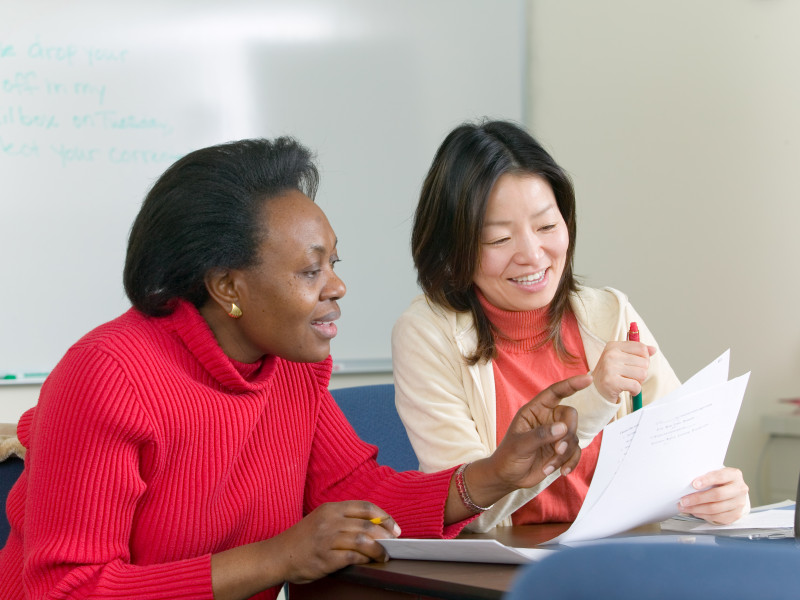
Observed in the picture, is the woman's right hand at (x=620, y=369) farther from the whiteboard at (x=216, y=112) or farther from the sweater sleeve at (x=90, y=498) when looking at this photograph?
the whiteboard at (x=216, y=112)

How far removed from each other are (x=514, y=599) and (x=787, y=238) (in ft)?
6.92

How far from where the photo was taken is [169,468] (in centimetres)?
115

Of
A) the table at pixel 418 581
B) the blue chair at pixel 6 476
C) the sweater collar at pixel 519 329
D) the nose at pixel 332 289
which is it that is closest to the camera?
the table at pixel 418 581

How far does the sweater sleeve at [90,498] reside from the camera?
Answer: 1.03 m

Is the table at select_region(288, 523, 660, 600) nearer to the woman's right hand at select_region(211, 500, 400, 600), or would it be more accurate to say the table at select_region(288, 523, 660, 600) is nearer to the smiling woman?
the woman's right hand at select_region(211, 500, 400, 600)

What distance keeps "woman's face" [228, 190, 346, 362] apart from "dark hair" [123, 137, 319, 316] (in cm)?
2

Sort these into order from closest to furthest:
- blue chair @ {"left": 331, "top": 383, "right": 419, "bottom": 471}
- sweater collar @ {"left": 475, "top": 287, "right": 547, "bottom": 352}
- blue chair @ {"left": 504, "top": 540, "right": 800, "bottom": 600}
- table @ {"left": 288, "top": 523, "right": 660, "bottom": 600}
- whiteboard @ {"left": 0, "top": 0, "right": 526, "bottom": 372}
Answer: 1. blue chair @ {"left": 504, "top": 540, "right": 800, "bottom": 600}
2. table @ {"left": 288, "top": 523, "right": 660, "bottom": 600}
3. sweater collar @ {"left": 475, "top": 287, "right": 547, "bottom": 352}
4. blue chair @ {"left": 331, "top": 383, "right": 419, "bottom": 471}
5. whiteboard @ {"left": 0, "top": 0, "right": 526, "bottom": 372}

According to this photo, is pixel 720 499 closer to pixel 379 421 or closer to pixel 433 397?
pixel 433 397

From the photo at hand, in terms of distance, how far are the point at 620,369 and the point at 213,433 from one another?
22.4 inches

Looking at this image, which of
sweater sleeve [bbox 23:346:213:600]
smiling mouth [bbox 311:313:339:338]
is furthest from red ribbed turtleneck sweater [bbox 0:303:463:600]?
smiling mouth [bbox 311:313:339:338]

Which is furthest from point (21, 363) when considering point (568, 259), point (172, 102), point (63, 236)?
point (568, 259)

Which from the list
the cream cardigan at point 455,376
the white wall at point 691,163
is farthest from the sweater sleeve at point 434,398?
the white wall at point 691,163

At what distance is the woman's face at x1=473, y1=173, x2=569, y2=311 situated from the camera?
1512 millimetres

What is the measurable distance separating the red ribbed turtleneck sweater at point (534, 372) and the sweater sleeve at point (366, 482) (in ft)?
A: 0.91
